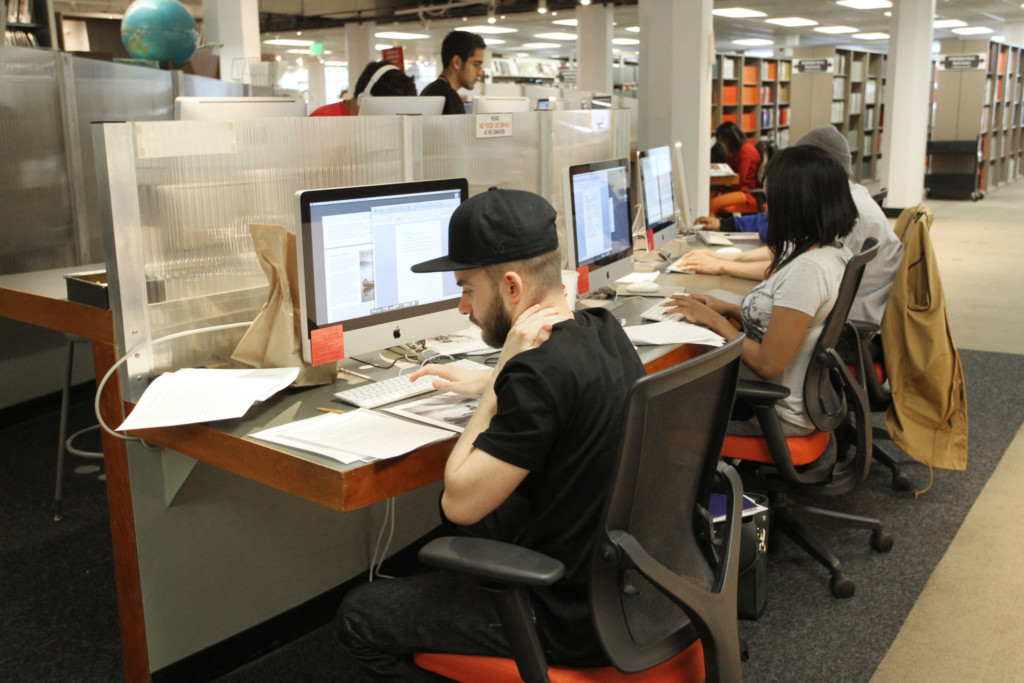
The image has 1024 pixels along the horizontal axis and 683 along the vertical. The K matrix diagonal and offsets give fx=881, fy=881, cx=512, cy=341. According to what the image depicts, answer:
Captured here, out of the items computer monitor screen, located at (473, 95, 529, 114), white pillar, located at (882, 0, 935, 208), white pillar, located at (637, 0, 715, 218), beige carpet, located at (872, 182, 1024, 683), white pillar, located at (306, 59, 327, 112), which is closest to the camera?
beige carpet, located at (872, 182, 1024, 683)

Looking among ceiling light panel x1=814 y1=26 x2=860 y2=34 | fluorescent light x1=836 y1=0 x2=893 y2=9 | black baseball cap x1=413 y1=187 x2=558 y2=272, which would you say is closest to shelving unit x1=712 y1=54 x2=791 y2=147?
fluorescent light x1=836 y1=0 x2=893 y2=9

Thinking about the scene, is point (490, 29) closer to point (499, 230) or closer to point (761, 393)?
point (761, 393)

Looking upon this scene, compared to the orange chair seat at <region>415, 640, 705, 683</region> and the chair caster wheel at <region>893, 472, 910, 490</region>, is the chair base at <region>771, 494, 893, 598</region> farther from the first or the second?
the orange chair seat at <region>415, 640, 705, 683</region>

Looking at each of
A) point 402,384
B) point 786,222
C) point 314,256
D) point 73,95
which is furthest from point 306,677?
point 73,95

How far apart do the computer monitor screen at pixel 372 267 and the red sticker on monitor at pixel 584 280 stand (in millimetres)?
589

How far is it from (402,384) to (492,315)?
0.54 metres

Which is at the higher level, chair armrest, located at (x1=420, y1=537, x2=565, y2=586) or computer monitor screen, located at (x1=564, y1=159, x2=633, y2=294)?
computer monitor screen, located at (x1=564, y1=159, x2=633, y2=294)

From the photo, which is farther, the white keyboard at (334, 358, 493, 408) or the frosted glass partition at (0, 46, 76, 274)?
the frosted glass partition at (0, 46, 76, 274)

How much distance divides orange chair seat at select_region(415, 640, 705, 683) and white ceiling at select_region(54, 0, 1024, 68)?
11.7m

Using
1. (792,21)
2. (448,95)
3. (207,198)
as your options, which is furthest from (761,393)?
(792,21)

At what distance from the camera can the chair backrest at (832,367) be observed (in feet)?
7.47

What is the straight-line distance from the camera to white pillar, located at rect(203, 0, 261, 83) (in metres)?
6.86

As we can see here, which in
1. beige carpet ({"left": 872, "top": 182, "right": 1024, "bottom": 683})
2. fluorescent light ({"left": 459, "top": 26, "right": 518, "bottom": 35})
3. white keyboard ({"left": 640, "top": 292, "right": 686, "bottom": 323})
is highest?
fluorescent light ({"left": 459, "top": 26, "right": 518, "bottom": 35})

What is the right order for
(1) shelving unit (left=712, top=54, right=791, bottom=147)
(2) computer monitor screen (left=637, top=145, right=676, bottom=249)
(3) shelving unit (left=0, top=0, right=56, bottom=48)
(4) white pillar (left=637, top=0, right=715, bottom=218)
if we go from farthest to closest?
1. (1) shelving unit (left=712, top=54, right=791, bottom=147)
2. (3) shelving unit (left=0, top=0, right=56, bottom=48)
3. (4) white pillar (left=637, top=0, right=715, bottom=218)
4. (2) computer monitor screen (left=637, top=145, right=676, bottom=249)
